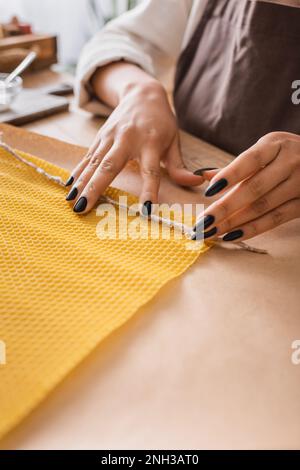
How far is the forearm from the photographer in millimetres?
713

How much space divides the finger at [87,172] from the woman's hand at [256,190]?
0.53 feet

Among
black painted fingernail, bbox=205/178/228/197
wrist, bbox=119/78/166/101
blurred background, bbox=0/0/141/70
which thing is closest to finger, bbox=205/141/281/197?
black painted fingernail, bbox=205/178/228/197

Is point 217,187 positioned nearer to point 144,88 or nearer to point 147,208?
point 147,208

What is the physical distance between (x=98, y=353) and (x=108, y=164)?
0.28 m

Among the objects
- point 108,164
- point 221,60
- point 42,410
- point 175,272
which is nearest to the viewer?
point 42,410

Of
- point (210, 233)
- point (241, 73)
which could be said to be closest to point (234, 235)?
point (210, 233)

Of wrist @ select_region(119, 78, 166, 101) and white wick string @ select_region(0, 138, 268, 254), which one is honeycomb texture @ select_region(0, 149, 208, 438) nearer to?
white wick string @ select_region(0, 138, 268, 254)

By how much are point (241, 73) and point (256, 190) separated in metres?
0.25

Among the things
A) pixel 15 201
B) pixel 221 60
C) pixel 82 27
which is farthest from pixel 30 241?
pixel 82 27

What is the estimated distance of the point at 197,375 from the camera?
0.36m

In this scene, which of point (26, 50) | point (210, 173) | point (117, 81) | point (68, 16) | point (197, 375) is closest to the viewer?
point (197, 375)

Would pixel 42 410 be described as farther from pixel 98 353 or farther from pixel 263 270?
pixel 263 270

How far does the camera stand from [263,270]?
0.47 metres

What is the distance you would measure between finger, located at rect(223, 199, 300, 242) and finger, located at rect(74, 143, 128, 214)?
0.16 meters
